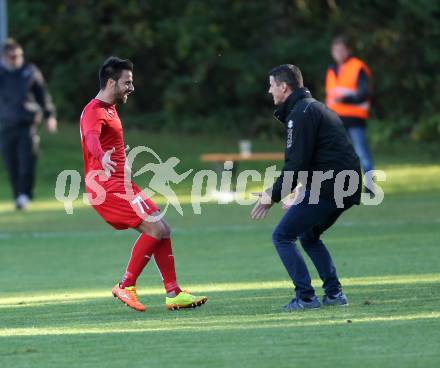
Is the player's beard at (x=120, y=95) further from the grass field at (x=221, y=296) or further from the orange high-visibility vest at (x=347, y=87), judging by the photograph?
the orange high-visibility vest at (x=347, y=87)

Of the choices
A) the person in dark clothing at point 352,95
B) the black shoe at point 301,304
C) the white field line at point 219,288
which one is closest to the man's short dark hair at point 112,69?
the white field line at point 219,288

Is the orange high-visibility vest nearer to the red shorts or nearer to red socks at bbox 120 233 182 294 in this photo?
red socks at bbox 120 233 182 294

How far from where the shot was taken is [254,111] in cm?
3762

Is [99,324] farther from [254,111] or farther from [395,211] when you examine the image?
[254,111]

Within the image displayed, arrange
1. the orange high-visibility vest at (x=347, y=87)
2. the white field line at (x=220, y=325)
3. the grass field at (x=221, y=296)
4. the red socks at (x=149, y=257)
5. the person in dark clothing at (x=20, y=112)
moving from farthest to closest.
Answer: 1. the person in dark clothing at (x=20, y=112)
2. the orange high-visibility vest at (x=347, y=87)
3. the red socks at (x=149, y=257)
4. the white field line at (x=220, y=325)
5. the grass field at (x=221, y=296)

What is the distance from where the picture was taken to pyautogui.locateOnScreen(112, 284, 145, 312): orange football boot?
418 inches

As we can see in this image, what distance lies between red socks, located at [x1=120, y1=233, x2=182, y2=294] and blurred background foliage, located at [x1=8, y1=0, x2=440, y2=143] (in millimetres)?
23944

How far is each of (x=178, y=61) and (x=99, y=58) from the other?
223 centimetres

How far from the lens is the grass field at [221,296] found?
8297 mm

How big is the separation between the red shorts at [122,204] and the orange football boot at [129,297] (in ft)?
1.62

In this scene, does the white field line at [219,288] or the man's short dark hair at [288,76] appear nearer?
the man's short dark hair at [288,76]

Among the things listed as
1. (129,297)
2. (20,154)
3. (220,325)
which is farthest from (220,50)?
(220,325)

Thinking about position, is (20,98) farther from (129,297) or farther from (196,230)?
(129,297)

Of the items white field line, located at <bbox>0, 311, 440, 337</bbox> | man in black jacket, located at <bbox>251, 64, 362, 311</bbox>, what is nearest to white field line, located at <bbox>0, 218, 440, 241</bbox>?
man in black jacket, located at <bbox>251, 64, 362, 311</bbox>
